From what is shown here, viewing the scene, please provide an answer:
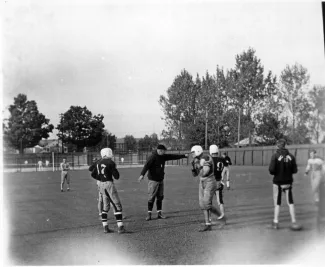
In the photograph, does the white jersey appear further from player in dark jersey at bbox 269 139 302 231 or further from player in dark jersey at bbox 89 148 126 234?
player in dark jersey at bbox 89 148 126 234

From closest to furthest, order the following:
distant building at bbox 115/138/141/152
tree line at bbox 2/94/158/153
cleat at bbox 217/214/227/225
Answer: cleat at bbox 217/214/227/225 < tree line at bbox 2/94/158/153 < distant building at bbox 115/138/141/152

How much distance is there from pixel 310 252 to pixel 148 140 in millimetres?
9507

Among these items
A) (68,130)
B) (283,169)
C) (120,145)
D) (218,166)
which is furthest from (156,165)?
(120,145)

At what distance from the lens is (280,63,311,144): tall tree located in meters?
8.66

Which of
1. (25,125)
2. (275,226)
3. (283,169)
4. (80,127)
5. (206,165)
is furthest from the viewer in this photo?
(80,127)

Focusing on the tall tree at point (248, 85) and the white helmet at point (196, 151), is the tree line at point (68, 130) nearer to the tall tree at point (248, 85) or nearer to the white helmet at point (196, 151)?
the tall tree at point (248, 85)

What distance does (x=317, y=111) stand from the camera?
8602 millimetres

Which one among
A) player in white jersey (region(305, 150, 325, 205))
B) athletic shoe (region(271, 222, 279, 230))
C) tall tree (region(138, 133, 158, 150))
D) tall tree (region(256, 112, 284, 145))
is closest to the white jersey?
player in white jersey (region(305, 150, 325, 205))

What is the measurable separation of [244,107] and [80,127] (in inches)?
292

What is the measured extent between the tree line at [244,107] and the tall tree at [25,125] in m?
4.20

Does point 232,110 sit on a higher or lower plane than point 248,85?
lower

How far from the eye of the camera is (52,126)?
13.0 m

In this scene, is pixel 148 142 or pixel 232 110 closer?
pixel 232 110

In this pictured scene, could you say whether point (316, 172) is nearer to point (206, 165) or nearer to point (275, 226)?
point (275, 226)
